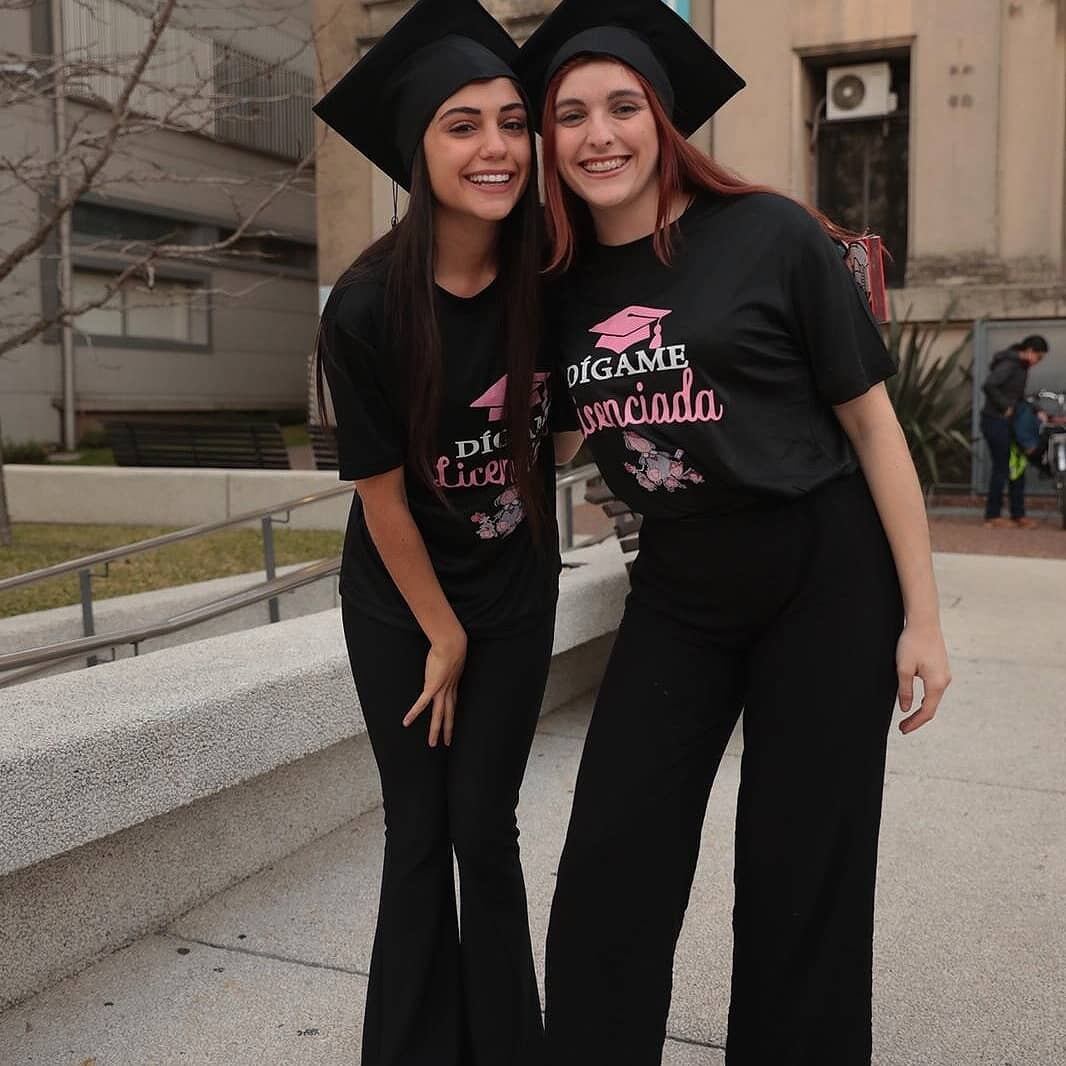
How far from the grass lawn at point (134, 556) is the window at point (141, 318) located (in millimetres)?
12090

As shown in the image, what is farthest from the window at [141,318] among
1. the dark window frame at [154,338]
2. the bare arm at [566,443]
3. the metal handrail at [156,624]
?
the bare arm at [566,443]

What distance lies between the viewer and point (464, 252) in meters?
2.27

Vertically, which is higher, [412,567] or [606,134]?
[606,134]

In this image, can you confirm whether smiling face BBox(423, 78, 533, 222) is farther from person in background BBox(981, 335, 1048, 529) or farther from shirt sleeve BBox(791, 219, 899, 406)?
person in background BBox(981, 335, 1048, 529)

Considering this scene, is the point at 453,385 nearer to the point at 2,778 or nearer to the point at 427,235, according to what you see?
the point at 427,235

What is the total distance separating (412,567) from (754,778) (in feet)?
2.23

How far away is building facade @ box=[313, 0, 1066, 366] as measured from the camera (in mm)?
14742

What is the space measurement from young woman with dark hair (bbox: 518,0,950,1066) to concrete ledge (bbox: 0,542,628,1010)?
1186 mm

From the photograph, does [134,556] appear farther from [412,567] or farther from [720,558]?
[720,558]

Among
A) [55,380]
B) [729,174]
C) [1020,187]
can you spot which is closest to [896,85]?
[1020,187]

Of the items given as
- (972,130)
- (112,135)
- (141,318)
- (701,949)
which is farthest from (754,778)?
(141,318)

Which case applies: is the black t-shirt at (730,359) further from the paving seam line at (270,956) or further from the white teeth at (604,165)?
the paving seam line at (270,956)

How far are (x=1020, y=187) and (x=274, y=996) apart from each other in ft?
46.4

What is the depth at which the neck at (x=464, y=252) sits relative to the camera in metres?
2.25
